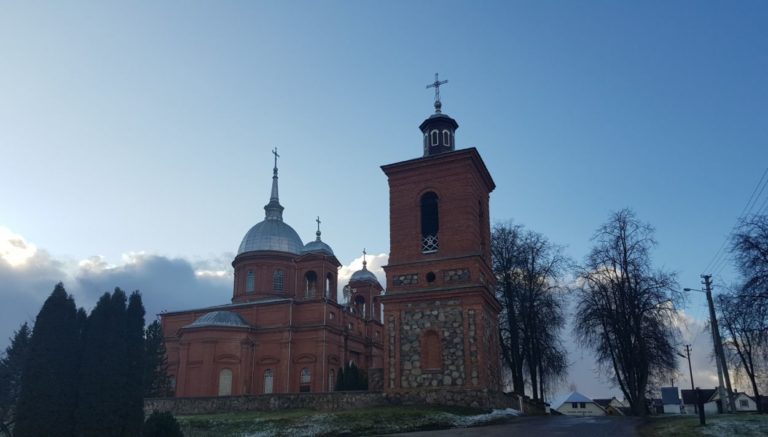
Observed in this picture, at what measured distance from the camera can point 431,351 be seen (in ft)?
81.3

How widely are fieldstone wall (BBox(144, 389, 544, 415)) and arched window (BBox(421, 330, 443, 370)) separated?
40.6 inches

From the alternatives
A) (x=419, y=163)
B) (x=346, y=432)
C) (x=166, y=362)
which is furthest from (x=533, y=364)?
(x=166, y=362)

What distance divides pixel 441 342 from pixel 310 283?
22065 millimetres

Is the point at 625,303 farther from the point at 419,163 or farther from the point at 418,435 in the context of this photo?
the point at 418,435

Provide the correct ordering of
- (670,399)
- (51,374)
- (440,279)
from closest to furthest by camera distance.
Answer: (51,374)
(440,279)
(670,399)

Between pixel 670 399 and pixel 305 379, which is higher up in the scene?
pixel 305 379

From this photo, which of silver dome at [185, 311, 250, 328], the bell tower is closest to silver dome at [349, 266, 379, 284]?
silver dome at [185, 311, 250, 328]

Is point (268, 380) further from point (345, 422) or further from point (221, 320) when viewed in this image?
point (345, 422)

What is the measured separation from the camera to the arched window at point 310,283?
44.7 meters

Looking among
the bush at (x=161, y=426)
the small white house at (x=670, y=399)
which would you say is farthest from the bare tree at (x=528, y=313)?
the small white house at (x=670, y=399)

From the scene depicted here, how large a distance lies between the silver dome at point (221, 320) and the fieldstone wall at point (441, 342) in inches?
656

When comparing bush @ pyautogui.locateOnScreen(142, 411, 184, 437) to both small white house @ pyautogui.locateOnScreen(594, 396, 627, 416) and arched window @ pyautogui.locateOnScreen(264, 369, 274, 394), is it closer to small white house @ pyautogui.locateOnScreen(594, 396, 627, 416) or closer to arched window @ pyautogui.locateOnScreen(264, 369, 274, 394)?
arched window @ pyautogui.locateOnScreen(264, 369, 274, 394)

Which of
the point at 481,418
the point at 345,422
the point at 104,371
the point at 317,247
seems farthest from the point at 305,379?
the point at 104,371

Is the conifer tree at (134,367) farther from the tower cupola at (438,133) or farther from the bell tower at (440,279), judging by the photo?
the tower cupola at (438,133)
